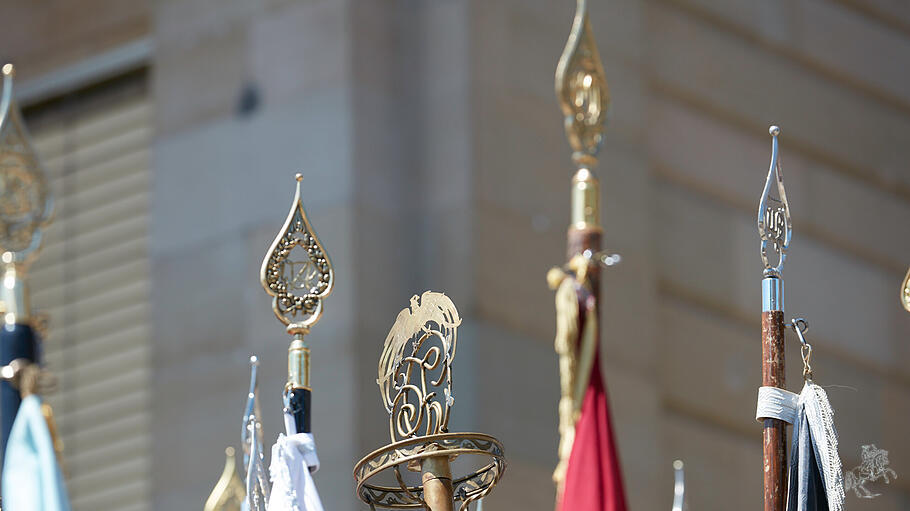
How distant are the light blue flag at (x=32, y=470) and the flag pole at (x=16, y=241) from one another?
0.10m

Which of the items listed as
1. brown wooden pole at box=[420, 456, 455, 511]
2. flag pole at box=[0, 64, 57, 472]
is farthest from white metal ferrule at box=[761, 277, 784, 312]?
flag pole at box=[0, 64, 57, 472]

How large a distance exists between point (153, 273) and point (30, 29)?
88.2 inches

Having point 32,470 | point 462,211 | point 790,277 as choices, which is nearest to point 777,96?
point 790,277

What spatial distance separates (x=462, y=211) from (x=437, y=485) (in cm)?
514

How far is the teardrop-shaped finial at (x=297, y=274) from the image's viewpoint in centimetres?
487

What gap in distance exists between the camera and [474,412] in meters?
9.19

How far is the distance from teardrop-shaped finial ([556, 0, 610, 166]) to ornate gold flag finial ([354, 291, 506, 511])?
0.91 meters

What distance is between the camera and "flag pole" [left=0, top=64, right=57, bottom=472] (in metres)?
5.78

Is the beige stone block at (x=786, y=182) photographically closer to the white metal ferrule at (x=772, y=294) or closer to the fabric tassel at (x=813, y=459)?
the white metal ferrule at (x=772, y=294)

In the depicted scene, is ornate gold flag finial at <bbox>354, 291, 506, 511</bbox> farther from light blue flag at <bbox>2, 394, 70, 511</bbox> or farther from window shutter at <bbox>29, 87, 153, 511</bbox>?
window shutter at <bbox>29, 87, 153, 511</bbox>

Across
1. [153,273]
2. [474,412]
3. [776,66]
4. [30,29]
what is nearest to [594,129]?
[474,412]

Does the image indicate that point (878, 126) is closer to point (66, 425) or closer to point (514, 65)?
point (514, 65)

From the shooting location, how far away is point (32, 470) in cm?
549

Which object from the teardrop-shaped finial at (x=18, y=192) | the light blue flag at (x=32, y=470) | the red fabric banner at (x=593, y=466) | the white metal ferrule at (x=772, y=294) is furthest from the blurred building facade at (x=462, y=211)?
the white metal ferrule at (x=772, y=294)
